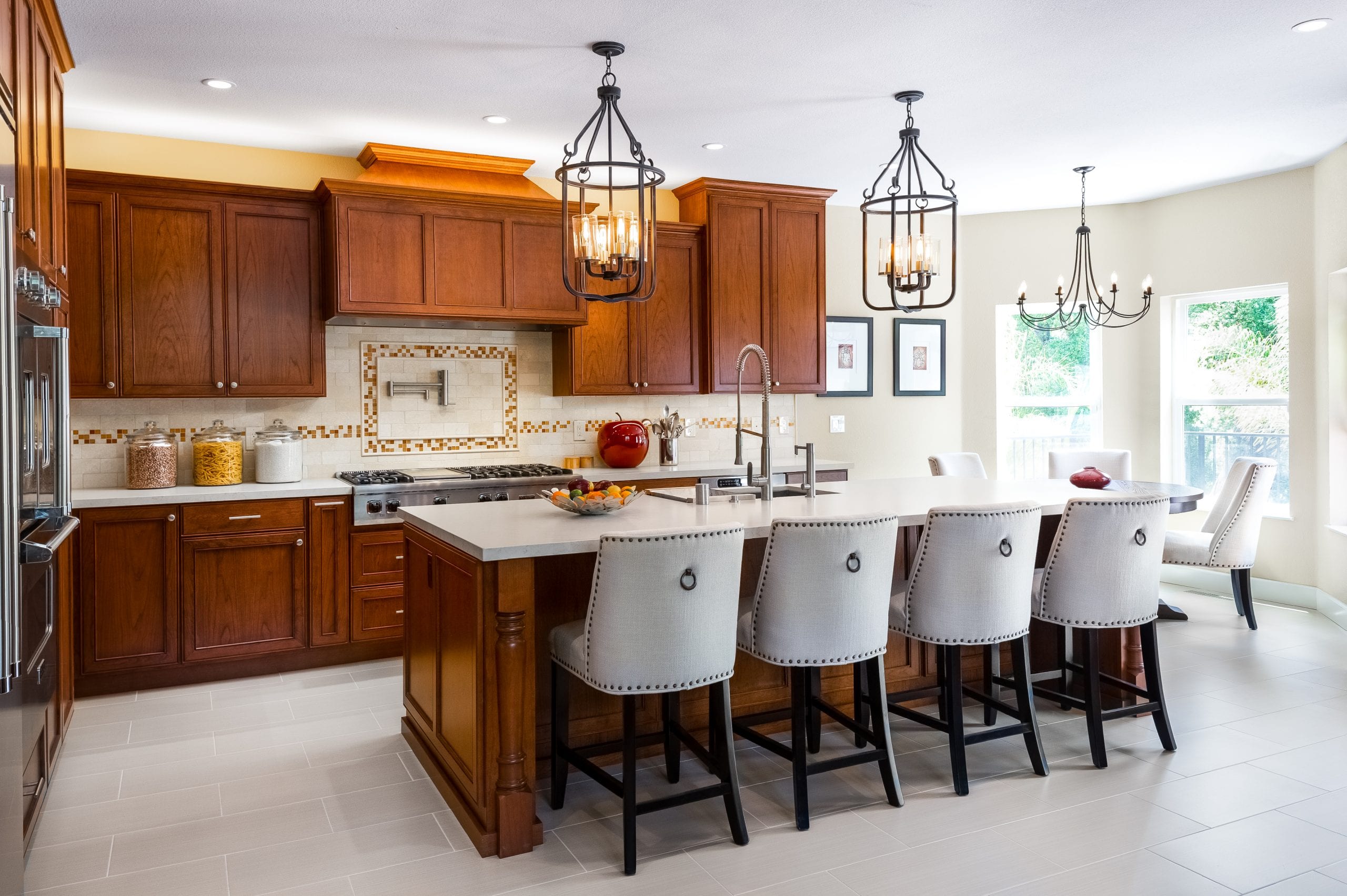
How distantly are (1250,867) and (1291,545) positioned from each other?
390 centimetres

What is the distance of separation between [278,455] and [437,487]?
0.80 m

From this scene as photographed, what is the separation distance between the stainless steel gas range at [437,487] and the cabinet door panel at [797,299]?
1.67m

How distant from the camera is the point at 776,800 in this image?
3.02 m

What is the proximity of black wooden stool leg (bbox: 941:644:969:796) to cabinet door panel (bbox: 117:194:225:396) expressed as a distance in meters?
3.68

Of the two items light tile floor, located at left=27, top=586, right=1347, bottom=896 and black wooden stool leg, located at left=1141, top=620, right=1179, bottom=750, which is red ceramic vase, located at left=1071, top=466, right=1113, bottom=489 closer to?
light tile floor, located at left=27, top=586, right=1347, bottom=896

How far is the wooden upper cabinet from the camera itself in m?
5.83

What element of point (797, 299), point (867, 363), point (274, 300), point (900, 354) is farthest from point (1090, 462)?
point (274, 300)

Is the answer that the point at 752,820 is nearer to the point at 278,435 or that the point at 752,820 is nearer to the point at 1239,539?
the point at 278,435

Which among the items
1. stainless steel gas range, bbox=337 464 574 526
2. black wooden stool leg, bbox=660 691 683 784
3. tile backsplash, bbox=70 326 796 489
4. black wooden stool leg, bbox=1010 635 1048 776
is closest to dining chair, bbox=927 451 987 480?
tile backsplash, bbox=70 326 796 489

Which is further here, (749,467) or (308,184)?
(308,184)

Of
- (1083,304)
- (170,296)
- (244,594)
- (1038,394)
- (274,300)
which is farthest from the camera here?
(1038,394)

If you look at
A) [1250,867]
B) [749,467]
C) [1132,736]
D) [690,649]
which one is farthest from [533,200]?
[1250,867]

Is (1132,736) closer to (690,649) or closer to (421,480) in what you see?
(690,649)

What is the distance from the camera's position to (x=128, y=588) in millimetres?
4258
